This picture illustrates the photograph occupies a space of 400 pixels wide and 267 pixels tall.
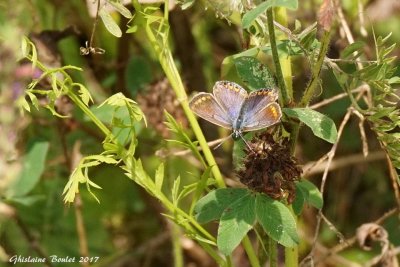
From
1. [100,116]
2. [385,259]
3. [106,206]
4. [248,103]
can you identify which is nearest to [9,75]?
[248,103]

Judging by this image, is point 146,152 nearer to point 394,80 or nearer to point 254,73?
point 254,73

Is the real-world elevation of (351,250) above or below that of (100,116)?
below

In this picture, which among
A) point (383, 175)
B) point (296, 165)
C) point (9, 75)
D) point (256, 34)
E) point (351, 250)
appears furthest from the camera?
point (383, 175)

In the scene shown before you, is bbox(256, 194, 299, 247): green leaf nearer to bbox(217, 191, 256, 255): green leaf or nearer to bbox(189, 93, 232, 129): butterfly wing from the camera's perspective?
bbox(217, 191, 256, 255): green leaf

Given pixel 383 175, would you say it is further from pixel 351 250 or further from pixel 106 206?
pixel 106 206

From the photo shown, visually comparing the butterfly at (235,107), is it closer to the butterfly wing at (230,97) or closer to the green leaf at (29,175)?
the butterfly wing at (230,97)

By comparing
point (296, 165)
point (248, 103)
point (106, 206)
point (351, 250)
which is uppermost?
point (248, 103)

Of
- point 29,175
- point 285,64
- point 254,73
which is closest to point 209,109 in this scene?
point 254,73
